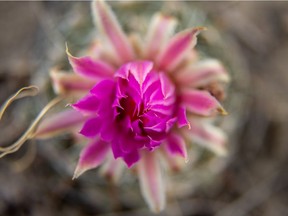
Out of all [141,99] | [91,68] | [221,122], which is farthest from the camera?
[221,122]

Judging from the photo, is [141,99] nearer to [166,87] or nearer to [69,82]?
[166,87]

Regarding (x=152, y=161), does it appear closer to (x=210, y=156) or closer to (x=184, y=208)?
(x=210, y=156)

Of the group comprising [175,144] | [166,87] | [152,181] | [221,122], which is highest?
[166,87]

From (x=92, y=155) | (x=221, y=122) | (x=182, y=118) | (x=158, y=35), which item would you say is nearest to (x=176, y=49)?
(x=158, y=35)

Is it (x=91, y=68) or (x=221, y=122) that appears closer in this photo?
(x=91, y=68)

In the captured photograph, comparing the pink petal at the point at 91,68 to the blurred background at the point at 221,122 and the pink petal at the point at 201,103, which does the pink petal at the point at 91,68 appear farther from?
the blurred background at the point at 221,122

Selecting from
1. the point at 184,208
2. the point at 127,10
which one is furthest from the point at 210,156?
the point at 127,10
